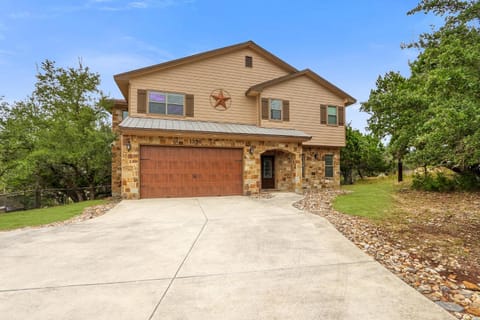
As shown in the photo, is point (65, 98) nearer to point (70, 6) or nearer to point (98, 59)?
point (98, 59)

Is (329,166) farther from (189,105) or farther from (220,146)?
(189,105)

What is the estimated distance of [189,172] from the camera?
1005 centimetres

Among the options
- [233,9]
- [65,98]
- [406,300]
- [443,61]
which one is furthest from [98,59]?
[406,300]

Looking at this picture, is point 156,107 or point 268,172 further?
point 268,172

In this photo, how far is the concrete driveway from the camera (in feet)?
7.41

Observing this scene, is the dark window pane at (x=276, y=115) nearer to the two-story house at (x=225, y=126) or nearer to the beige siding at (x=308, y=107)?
the two-story house at (x=225, y=126)

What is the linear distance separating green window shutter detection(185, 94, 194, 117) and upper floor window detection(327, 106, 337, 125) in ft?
27.0

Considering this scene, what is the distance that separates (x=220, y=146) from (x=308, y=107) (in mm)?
6183

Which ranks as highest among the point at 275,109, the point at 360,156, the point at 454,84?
the point at 275,109

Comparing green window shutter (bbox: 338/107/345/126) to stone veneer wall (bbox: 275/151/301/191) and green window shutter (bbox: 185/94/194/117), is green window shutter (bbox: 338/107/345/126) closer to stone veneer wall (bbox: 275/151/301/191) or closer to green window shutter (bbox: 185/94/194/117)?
stone veneer wall (bbox: 275/151/301/191)

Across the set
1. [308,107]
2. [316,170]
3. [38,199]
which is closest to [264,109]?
[308,107]

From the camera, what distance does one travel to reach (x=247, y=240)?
436 centimetres

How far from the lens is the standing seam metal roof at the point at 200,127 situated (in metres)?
9.23

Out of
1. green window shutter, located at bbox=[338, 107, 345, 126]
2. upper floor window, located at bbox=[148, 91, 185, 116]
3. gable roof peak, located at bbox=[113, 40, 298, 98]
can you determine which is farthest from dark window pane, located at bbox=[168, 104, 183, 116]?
green window shutter, located at bbox=[338, 107, 345, 126]
